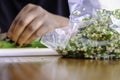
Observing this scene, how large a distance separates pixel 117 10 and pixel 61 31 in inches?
5.3

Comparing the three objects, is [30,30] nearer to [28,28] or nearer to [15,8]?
[28,28]

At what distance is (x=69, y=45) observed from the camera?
23.0 inches

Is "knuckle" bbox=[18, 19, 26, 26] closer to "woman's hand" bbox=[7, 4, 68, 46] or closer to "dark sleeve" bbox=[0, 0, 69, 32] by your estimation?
"woman's hand" bbox=[7, 4, 68, 46]

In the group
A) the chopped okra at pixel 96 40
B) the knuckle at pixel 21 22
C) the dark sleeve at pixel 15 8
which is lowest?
the chopped okra at pixel 96 40

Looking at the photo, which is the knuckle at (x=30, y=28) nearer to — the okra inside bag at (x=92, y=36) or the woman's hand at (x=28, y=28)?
the woman's hand at (x=28, y=28)

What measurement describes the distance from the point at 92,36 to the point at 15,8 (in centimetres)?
77

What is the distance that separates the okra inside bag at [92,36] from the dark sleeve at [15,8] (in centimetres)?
69

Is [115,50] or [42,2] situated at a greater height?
[42,2]

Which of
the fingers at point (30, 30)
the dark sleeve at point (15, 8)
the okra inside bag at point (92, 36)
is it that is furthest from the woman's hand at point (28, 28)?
the dark sleeve at point (15, 8)

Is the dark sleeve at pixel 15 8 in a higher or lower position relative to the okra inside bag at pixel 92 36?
higher

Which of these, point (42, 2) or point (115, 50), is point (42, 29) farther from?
point (42, 2)

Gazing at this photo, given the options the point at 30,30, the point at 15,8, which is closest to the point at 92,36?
the point at 30,30

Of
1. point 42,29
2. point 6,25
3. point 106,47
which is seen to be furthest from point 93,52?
point 6,25

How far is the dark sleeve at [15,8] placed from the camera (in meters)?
1.27
